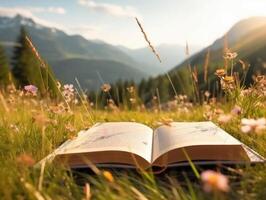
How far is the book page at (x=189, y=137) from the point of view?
254 centimetres

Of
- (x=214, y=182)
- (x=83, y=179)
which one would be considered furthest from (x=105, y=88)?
(x=214, y=182)

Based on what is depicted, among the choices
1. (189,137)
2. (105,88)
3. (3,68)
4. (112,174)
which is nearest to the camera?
(112,174)

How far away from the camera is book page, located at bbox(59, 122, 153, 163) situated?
2.60 m

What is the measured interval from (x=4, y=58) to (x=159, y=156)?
63741 millimetres

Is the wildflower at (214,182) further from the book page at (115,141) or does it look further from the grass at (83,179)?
the book page at (115,141)

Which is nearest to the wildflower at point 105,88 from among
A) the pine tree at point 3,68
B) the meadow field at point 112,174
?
the meadow field at point 112,174

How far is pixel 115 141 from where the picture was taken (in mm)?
2822

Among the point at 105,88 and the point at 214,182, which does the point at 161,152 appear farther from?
the point at 105,88

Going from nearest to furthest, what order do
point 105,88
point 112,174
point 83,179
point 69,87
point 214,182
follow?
point 214,182 → point 83,179 → point 112,174 → point 69,87 → point 105,88

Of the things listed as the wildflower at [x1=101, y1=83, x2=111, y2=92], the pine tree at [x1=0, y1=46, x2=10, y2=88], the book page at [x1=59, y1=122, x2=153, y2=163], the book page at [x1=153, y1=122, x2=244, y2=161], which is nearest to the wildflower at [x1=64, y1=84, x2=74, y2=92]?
the wildflower at [x1=101, y1=83, x2=111, y2=92]

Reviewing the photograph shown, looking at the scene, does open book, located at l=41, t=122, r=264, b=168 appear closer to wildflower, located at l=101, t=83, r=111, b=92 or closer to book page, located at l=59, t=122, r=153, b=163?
book page, located at l=59, t=122, r=153, b=163

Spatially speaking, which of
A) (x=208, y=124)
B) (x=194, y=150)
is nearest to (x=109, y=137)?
(x=194, y=150)

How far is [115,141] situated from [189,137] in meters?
0.46

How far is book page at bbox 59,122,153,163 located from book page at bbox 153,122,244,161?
0.08 metres
